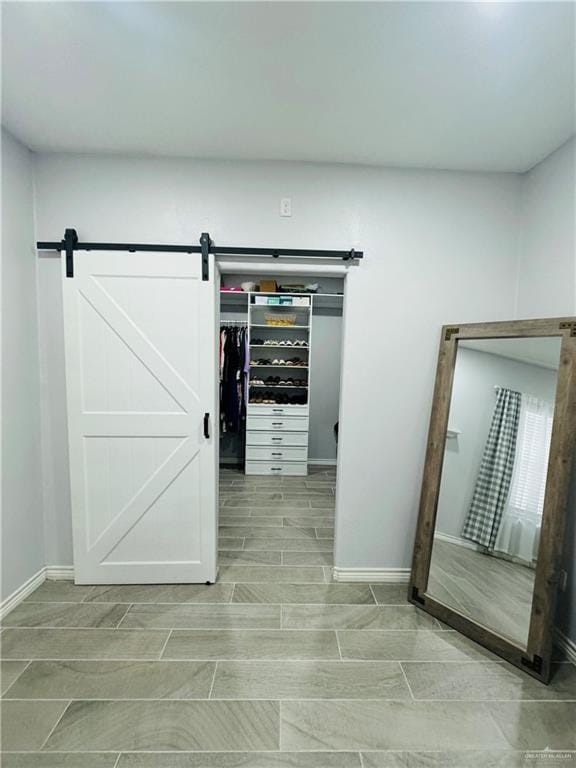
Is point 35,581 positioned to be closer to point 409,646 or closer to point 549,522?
point 409,646

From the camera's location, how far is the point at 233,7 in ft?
3.67

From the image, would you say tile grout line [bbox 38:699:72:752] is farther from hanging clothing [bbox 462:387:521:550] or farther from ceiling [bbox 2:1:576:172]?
ceiling [bbox 2:1:576:172]

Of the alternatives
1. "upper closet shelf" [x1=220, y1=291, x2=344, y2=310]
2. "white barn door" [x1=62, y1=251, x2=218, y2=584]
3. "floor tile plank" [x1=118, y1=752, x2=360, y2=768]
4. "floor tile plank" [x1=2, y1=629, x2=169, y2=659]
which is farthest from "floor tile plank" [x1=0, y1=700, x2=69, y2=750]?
"upper closet shelf" [x1=220, y1=291, x2=344, y2=310]

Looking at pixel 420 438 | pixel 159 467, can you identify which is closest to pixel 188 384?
pixel 159 467

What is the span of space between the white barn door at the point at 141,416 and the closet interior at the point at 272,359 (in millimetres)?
1996

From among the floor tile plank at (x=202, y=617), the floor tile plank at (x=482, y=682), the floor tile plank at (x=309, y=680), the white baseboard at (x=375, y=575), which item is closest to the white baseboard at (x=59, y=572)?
the floor tile plank at (x=202, y=617)

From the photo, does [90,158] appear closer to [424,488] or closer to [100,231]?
[100,231]

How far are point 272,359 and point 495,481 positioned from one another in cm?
294

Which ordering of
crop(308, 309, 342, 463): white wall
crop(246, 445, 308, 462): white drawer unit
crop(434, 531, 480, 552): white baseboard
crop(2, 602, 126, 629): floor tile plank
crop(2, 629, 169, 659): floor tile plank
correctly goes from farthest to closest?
crop(308, 309, 342, 463): white wall, crop(246, 445, 308, 462): white drawer unit, crop(434, 531, 480, 552): white baseboard, crop(2, 602, 126, 629): floor tile plank, crop(2, 629, 169, 659): floor tile plank

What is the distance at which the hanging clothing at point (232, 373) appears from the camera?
13.3 feet

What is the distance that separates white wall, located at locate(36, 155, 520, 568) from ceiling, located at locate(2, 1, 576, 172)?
0.44 ft

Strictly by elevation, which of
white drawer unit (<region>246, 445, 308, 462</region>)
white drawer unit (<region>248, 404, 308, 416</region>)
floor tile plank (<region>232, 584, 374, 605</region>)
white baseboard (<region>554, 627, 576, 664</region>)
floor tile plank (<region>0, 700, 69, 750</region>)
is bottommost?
floor tile plank (<region>0, 700, 69, 750</region>)

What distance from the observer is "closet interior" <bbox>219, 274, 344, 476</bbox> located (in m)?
4.04

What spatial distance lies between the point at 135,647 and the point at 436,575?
1.68 m
